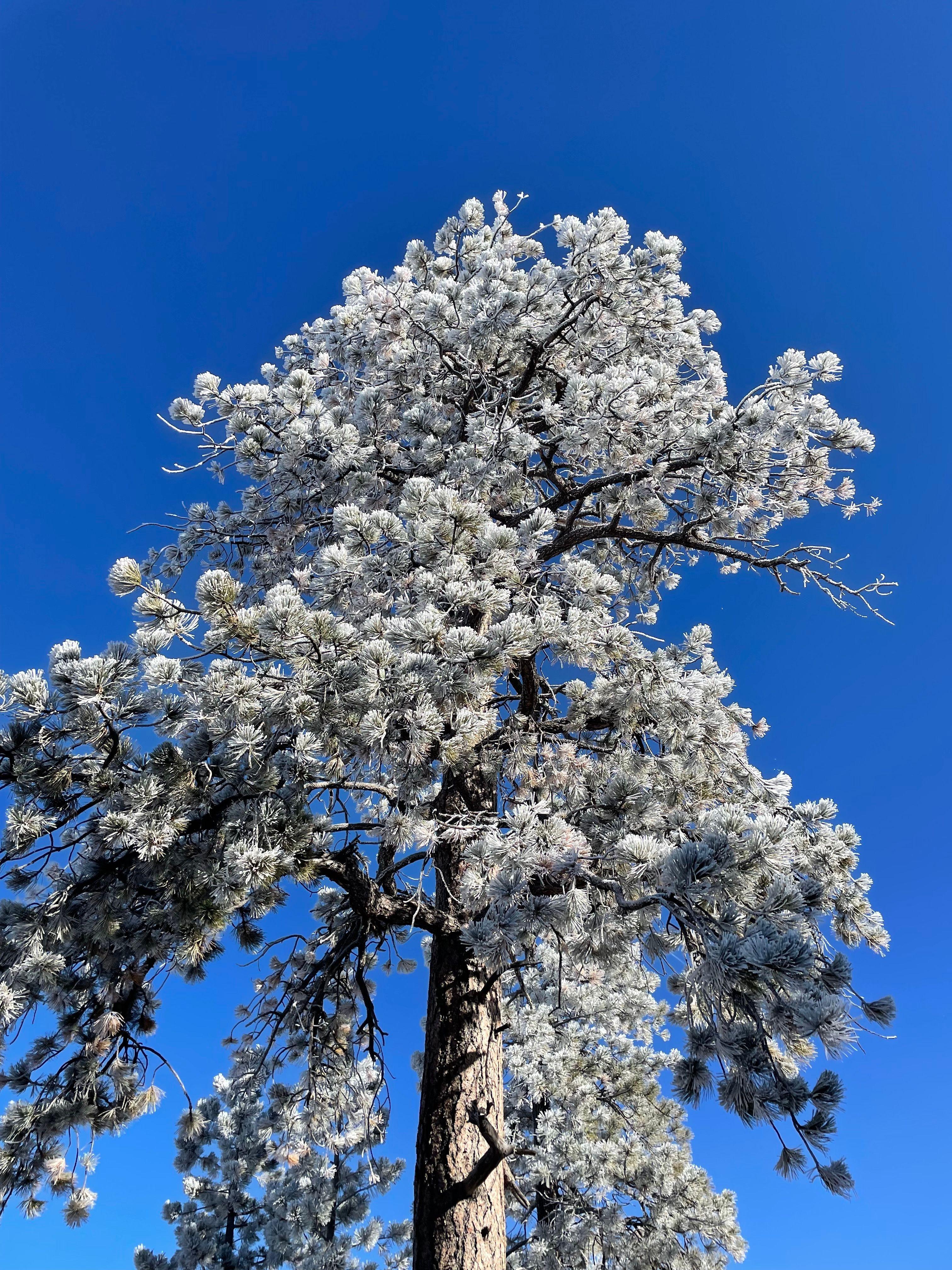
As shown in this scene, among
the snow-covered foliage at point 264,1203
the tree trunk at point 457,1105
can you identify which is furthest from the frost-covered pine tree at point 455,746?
the snow-covered foliage at point 264,1203

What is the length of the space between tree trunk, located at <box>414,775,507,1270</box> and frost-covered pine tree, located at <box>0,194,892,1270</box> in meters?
0.02

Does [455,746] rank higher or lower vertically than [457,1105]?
higher

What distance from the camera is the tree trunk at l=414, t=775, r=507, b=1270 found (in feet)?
12.6

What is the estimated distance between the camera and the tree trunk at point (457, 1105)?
12.6ft

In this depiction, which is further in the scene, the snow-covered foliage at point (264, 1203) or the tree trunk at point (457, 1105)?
the snow-covered foliage at point (264, 1203)

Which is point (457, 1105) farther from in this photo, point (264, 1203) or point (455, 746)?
point (264, 1203)

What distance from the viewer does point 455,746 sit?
11.5 feet

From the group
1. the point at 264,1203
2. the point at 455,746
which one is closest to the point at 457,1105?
the point at 455,746

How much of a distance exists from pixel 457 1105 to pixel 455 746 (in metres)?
2.23

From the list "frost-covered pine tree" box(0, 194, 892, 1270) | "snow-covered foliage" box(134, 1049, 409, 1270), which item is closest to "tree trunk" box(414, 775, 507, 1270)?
"frost-covered pine tree" box(0, 194, 892, 1270)

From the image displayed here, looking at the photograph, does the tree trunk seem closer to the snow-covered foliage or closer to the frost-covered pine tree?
the frost-covered pine tree

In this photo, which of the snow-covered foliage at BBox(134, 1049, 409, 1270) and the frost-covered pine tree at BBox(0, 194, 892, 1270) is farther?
the snow-covered foliage at BBox(134, 1049, 409, 1270)

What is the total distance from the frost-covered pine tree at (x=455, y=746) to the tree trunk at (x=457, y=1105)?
0.07 feet

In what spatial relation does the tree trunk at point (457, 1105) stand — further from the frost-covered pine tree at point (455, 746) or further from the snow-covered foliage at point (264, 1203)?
the snow-covered foliage at point (264, 1203)
